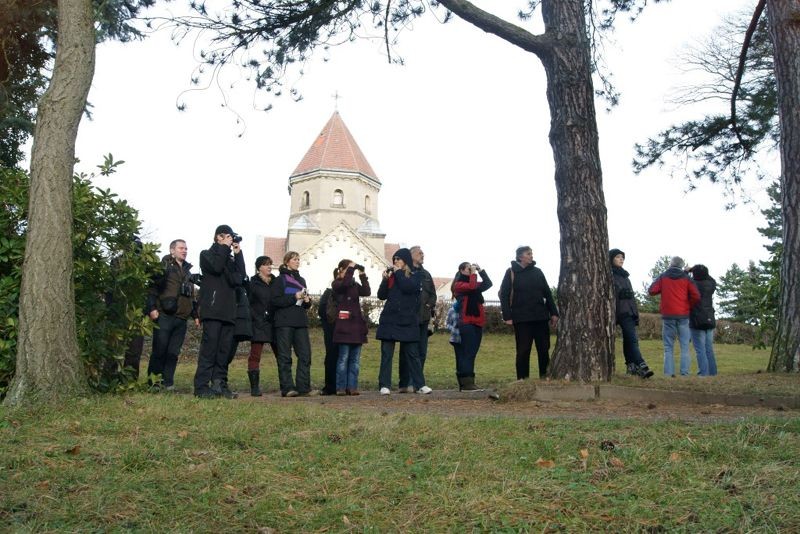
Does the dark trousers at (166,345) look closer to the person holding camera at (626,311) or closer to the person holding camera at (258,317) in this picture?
the person holding camera at (258,317)

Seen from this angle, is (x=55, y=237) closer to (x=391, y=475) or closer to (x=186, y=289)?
(x=186, y=289)

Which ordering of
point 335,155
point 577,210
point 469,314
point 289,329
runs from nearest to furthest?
point 577,210, point 289,329, point 469,314, point 335,155

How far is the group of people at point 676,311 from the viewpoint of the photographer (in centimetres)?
1217

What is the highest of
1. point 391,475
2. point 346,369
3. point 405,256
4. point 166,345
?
point 405,256

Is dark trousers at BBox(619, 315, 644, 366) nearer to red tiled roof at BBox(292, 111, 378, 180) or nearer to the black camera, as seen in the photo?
the black camera

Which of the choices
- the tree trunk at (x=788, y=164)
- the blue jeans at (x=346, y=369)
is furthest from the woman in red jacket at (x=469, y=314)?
the tree trunk at (x=788, y=164)

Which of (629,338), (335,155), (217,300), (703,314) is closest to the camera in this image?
(217,300)

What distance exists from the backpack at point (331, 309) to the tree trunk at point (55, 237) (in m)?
3.95

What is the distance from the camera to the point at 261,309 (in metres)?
10.6

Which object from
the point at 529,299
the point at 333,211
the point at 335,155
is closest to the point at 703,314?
the point at 529,299

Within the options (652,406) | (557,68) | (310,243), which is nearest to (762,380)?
(652,406)

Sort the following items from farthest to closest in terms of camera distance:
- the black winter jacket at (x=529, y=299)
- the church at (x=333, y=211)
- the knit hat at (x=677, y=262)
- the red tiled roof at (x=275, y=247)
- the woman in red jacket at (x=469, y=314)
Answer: the red tiled roof at (x=275, y=247) → the church at (x=333, y=211) → the knit hat at (x=677, y=262) → the woman in red jacket at (x=469, y=314) → the black winter jacket at (x=529, y=299)

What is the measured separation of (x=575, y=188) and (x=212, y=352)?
4242mm

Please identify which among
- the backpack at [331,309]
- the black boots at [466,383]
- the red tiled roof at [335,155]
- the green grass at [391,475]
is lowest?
the green grass at [391,475]
